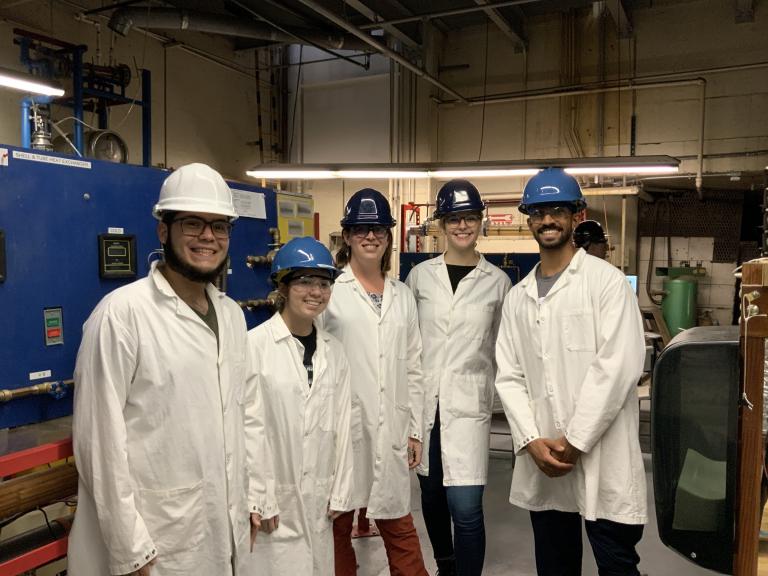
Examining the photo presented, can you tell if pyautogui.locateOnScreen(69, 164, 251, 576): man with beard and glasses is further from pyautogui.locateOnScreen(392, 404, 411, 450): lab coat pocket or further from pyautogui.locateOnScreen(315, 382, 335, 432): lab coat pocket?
pyautogui.locateOnScreen(392, 404, 411, 450): lab coat pocket

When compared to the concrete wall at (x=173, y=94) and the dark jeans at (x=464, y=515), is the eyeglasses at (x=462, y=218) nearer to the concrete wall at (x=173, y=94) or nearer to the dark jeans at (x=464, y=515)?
the dark jeans at (x=464, y=515)

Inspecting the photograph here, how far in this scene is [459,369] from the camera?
211 centimetres

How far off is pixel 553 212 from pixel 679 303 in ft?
15.1

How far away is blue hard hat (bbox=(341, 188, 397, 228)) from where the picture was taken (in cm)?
207

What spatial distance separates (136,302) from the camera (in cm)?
136

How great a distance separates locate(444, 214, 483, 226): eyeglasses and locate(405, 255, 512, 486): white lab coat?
160 mm

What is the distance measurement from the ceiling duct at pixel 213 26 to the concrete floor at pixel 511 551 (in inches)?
164

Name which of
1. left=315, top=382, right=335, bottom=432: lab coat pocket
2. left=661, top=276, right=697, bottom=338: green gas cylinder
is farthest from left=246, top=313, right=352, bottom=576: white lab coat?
left=661, top=276, right=697, bottom=338: green gas cylinder

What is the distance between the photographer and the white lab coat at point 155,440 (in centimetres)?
127

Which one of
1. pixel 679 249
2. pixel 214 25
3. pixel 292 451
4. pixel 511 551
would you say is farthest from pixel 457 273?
pixel 679 249

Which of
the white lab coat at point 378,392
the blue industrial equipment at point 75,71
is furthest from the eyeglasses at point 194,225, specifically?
the blue industrial equipment at point 75,71

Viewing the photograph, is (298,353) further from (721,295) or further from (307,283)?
(721,295)

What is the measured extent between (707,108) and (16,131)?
600cm

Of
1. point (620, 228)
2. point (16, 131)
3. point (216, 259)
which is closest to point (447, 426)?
point (216, 259)
